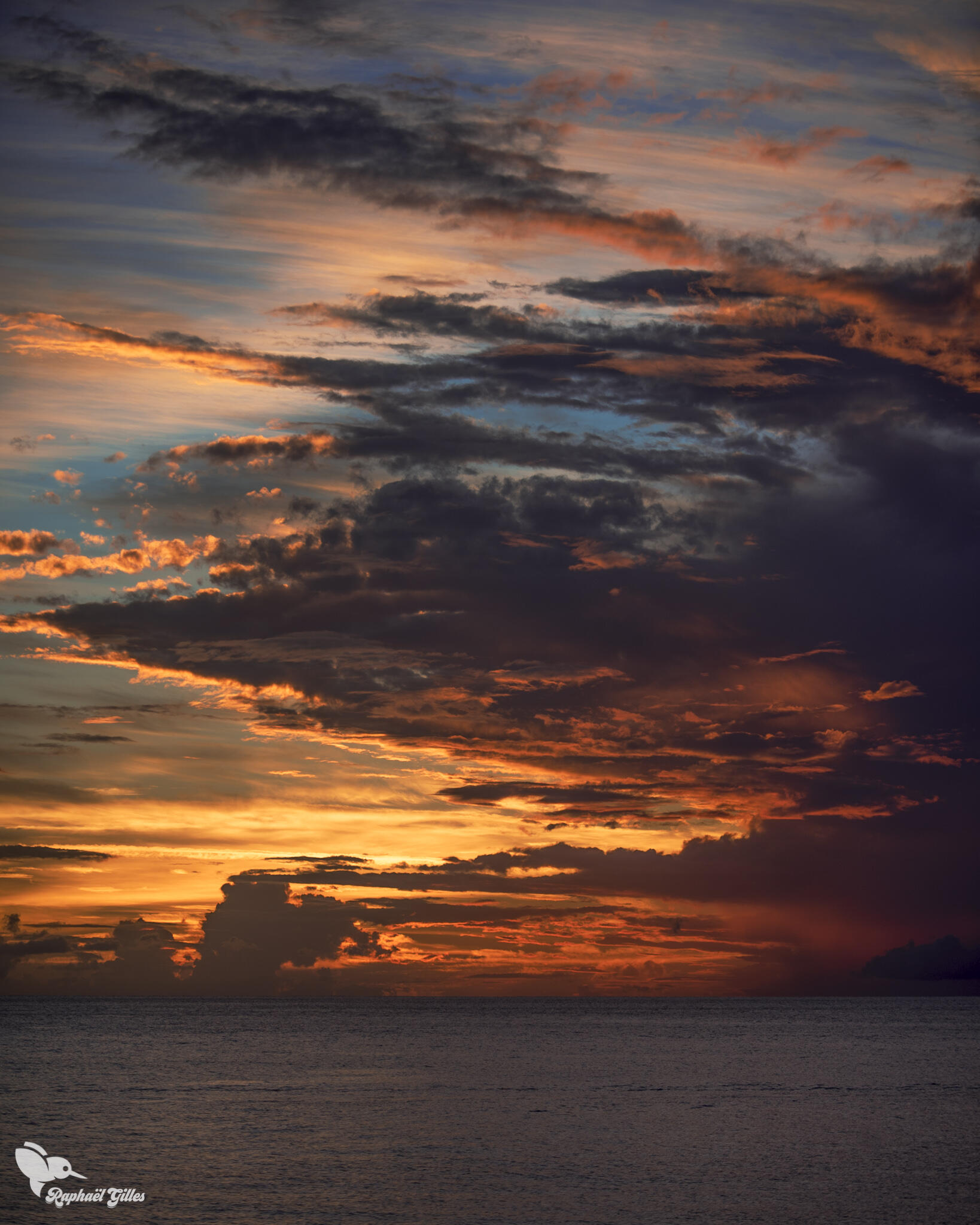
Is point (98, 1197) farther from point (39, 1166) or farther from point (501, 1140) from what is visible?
point (501, 1140)

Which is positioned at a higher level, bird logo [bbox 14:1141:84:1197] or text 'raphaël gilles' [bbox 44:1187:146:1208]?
text 'raphaël gilles' [bbox 44:1187:146:1208]

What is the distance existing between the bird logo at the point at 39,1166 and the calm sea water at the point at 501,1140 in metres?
0.78

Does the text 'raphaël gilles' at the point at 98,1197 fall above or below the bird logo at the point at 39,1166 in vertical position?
above

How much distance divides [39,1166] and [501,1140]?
28976mm

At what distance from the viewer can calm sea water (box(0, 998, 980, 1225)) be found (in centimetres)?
5291

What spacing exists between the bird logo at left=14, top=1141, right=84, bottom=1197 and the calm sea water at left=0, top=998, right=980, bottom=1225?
30.7 inches

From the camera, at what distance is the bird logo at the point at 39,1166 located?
5844 cm

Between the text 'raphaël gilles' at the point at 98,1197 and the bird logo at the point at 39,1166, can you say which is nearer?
the text 'raphaël gilles' at the point at 98,1197

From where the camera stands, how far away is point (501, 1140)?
7312 centimetres

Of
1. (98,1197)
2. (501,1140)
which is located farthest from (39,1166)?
(501,1140)

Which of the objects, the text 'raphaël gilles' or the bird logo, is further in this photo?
the bird logo

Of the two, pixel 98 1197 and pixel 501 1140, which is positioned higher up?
pixel 98 1197

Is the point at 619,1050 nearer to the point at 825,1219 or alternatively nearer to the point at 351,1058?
the point at 351,1058

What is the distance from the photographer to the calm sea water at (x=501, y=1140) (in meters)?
52.9
